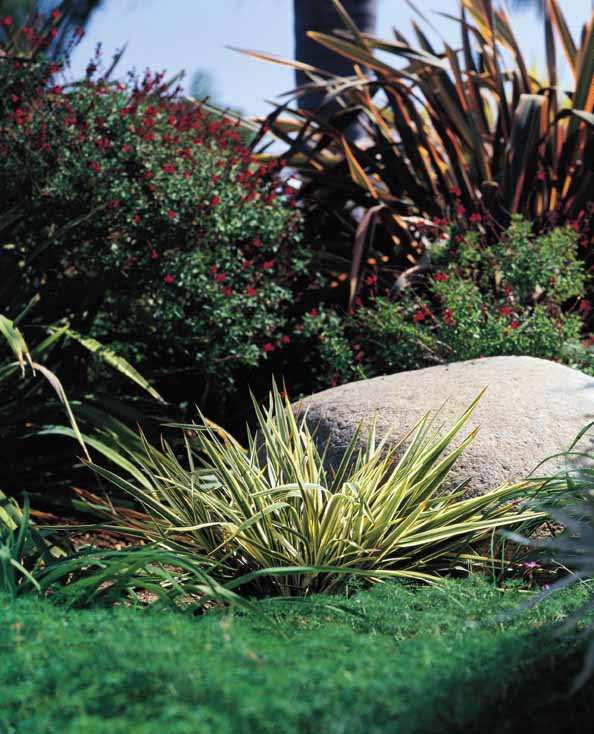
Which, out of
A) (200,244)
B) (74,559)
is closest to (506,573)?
(74,559)

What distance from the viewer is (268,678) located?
5.50 ft

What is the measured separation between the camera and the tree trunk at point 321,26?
7375mm

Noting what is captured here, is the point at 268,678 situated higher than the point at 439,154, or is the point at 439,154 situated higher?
the point at 439,154

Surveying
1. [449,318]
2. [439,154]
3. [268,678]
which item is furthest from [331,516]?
[439,154]

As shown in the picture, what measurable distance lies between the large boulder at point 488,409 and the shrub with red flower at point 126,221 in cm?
126

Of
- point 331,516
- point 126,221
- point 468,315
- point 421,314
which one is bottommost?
point 331,516

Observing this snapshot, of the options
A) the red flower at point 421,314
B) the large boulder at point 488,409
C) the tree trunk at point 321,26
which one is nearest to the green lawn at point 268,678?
the large boulder at point 488,409

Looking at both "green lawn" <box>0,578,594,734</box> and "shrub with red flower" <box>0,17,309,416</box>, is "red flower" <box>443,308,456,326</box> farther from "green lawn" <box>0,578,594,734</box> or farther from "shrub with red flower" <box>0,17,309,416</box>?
"green lawn" <box>0,578,594,734</box>

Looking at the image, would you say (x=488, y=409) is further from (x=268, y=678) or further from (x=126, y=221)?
(x=126, y=221)

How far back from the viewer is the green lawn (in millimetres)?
1593

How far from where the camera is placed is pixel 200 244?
531 cm

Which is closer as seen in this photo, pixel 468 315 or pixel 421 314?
pixel 468 315

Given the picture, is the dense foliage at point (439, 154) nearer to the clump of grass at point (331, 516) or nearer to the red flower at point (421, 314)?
the red flower at point (421, 314)

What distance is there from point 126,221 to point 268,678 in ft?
12.7
